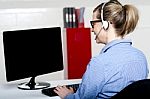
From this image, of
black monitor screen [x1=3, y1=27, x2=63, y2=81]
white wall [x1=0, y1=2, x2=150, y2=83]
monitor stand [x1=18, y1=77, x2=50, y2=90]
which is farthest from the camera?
white wall [x1=0, y1=2, x2=150, y2=83]

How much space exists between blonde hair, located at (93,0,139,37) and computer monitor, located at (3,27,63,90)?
64 centimetres

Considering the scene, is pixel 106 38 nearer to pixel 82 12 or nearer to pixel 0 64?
pixel 82 12

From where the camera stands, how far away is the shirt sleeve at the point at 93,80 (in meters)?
1.65

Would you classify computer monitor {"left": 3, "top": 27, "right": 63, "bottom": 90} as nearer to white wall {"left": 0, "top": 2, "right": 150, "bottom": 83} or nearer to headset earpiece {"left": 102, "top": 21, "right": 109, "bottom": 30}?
headset earpiece {"left": 102, "top": 21, "right": 109, "bottom": 30}

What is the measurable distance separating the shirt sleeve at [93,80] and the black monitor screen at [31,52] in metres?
0.64

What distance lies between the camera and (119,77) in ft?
5.53

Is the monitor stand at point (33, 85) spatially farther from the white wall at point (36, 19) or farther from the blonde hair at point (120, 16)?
the white wall at point (36, 19)

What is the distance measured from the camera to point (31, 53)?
7.48ft

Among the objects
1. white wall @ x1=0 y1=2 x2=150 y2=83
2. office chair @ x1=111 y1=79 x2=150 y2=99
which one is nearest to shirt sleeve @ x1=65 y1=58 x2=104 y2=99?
office chair @ x1=111 y1=79 x2=150 y2=99

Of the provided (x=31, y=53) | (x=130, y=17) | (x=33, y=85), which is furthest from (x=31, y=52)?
(x=130, y=17)

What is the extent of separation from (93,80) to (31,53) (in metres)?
0.75

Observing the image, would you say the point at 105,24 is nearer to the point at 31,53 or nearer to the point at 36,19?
the point at 31,53

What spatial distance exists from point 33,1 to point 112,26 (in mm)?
1730

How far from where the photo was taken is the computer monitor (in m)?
2.16
